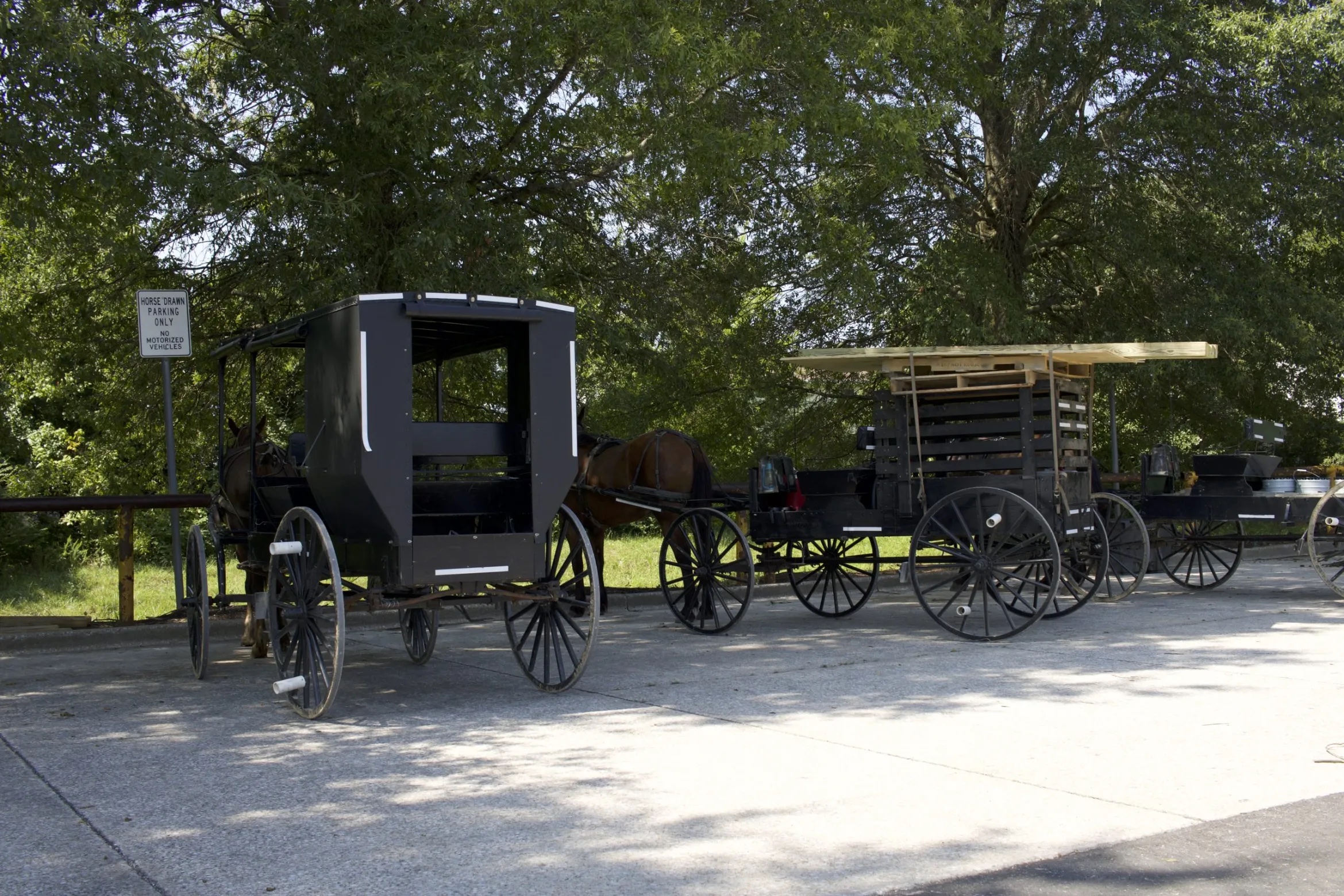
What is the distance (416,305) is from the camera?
7.55 metres

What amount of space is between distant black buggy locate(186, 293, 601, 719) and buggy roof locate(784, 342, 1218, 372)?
130 inches

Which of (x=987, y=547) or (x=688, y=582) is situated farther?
(x=688, y=582)

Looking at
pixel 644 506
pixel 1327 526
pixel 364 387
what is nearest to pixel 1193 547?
pixel 1327 526

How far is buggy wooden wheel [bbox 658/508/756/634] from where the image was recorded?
430 inches

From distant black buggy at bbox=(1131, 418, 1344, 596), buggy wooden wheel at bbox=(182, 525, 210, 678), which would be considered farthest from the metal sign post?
distant black buggy at bbox=(1131, 418, 1344, 596)

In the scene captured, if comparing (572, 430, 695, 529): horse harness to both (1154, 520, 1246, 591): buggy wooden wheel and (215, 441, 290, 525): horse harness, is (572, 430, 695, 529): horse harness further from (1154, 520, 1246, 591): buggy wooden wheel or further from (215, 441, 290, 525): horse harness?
(1154, 520, 1246, 591): buggy wooden wheel

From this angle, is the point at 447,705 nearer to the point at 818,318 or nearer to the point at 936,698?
the point at 936,698

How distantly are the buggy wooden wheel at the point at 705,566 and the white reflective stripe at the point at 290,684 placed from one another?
157 inches

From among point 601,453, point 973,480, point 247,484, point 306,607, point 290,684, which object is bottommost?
point 290,684

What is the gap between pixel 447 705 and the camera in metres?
8.09

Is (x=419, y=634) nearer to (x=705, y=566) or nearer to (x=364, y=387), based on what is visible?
(x=705, y=566)

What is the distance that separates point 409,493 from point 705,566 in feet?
13.1

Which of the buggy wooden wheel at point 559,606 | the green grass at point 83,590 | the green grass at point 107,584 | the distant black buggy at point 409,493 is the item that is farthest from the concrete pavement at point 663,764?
the green grass at point 107,584

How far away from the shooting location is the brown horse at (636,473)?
11812 mm
